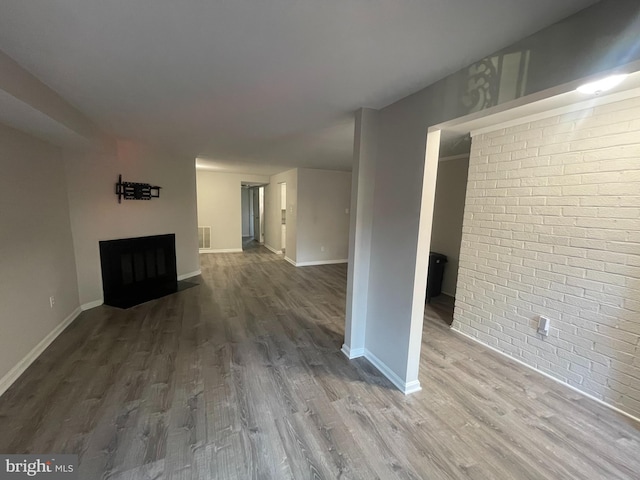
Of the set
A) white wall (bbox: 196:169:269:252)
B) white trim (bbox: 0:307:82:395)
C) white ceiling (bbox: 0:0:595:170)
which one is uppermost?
white ceiling (bbox: 0:0:595:170)

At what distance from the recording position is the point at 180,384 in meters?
2.14

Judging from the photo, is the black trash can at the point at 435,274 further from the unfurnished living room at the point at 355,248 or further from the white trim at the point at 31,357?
the white trim at the point at 31,357

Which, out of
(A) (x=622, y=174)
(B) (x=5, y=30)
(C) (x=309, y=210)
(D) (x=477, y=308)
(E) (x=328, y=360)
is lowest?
(E) (x=328, y=360)

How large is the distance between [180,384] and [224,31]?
2.41m

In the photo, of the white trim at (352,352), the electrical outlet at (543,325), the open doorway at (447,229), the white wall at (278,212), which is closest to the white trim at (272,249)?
the white wall at (278,212)

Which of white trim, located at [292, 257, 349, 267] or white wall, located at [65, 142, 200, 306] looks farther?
white trim, located at [292, 257, 349, 267]

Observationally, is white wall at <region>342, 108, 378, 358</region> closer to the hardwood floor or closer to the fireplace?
the hardwood floor

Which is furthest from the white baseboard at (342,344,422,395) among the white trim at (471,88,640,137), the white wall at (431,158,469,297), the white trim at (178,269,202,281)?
the white trim at (178,269,202,281)

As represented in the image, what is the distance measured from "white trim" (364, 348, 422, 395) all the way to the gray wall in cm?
3

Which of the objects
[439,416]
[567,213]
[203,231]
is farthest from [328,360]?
[203,231]

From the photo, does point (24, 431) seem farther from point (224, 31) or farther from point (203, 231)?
point (203, 231)

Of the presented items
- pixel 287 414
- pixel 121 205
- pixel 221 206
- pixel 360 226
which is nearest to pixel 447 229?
pixel 360 226

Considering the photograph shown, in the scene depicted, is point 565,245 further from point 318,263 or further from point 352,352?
point 318,263

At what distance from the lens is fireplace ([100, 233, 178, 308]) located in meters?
3.76
